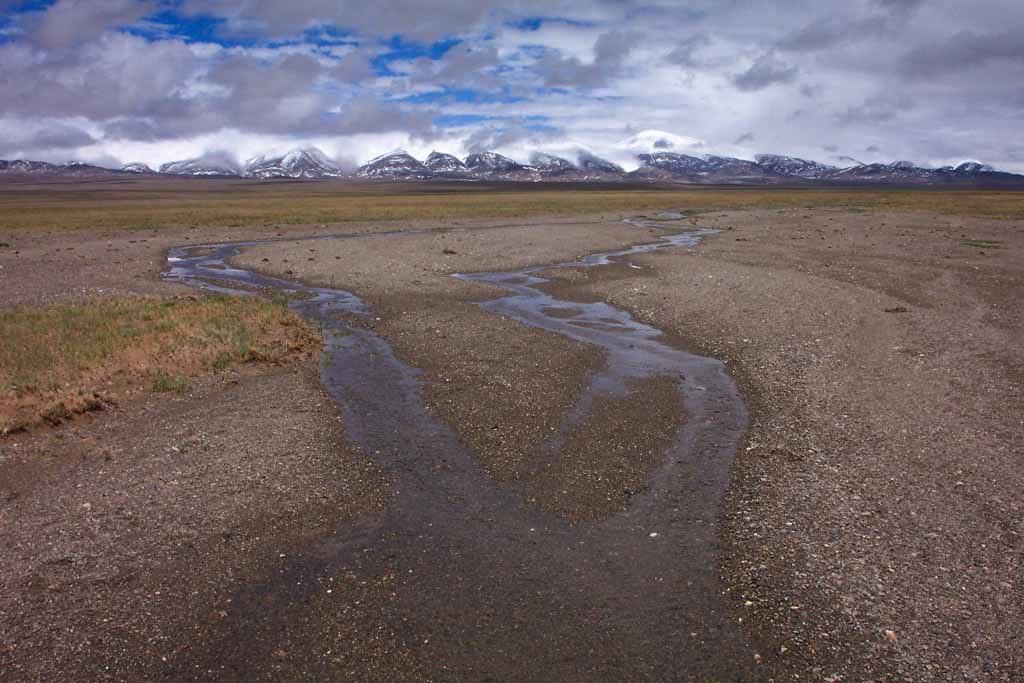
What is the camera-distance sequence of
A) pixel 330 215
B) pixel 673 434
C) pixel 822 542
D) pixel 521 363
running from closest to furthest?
pixel 822 542, pixel 673 434, pixel 521 363, pixel 330 215

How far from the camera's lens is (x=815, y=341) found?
66.1ft

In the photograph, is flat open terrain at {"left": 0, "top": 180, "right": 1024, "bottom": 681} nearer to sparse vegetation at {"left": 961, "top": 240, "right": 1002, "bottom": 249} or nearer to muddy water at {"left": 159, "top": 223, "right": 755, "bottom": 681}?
muddy water at {"left": 159, "top": 223, "right": 755, "bottom": 681}

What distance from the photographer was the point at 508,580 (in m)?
8.83

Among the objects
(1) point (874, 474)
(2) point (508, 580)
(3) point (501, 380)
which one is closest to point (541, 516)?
(2) point (508, 580)

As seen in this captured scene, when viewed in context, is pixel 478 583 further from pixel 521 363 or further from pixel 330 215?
pixel 330 215

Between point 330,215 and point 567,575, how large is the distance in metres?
83.1

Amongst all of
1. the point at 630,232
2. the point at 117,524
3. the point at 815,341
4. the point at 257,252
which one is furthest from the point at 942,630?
the point at 630,232

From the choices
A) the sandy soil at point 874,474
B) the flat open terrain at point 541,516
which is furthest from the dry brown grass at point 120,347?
the sandy soil at point 874,474

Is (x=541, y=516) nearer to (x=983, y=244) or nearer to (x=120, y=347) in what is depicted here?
(x=120, y=347)

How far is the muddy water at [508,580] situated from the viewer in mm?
7309

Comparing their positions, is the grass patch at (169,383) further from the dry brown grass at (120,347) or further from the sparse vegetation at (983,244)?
the sparse vegetation at (983,244)

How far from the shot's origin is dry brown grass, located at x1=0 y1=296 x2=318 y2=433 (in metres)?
15.0

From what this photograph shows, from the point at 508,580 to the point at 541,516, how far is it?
1.76m

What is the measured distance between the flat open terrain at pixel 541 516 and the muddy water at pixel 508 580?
4cm
